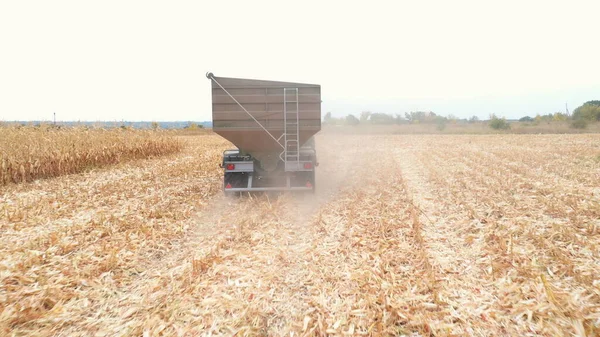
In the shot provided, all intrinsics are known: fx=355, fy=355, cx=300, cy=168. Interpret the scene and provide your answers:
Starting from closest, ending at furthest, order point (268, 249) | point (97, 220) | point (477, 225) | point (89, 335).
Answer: point (89, 335), point (268, 249), point (477, 225), point (97, 220)

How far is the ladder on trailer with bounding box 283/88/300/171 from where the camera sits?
8.41 m

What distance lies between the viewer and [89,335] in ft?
11.1

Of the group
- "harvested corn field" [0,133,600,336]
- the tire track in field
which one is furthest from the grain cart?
the tire track in field

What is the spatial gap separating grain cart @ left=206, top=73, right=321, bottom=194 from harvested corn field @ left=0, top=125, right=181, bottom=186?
22.9 feet

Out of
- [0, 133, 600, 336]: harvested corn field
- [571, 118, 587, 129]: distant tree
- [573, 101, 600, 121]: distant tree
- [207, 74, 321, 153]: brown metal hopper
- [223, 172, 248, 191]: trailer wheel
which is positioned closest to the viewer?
[0, 133, 600, 336]: harvested corn field

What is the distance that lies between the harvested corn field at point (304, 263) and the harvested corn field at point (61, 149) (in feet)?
6.31

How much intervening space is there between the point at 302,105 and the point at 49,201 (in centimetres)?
637

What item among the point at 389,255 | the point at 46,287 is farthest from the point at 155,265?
the point at 389,255

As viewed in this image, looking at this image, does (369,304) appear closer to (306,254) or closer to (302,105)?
(306,254)

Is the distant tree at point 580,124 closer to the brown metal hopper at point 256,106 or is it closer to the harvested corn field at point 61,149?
the brown metal hopper at point 256,106

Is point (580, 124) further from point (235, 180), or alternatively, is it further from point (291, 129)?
point (235, 180)

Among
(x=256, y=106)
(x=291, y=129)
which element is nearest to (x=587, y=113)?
(x=291, y=129)

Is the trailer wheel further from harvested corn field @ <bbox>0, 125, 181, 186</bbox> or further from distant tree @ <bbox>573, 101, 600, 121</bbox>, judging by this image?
distant tree @ <bbox>573, 101, 600, 121</bbox>

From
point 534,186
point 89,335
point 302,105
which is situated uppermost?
point 302,105
